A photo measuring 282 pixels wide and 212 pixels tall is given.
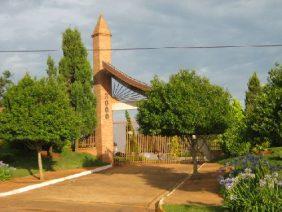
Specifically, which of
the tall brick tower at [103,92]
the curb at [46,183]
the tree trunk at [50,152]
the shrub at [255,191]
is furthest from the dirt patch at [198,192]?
the tall brick tower at [103,92]

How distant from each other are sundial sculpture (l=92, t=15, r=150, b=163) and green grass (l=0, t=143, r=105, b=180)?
118 cm

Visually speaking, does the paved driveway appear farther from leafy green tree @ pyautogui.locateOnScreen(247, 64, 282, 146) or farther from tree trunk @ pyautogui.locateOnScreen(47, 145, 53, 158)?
tree trunk @ pyautogui.locateOnScreen(47, 145, 53, 158)

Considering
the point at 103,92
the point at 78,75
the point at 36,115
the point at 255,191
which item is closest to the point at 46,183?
the point at 36,115

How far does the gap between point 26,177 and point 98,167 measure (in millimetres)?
6284

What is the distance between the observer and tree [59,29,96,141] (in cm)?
3038

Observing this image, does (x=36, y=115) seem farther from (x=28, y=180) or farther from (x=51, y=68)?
(x=51, y=68)

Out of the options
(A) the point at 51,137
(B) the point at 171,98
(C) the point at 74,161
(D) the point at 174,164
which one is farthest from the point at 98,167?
(B) the point at 171,98

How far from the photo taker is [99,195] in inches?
693

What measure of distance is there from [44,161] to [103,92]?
5820 millimetres

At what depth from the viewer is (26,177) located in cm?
2406

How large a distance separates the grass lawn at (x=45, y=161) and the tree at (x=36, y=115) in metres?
3.24

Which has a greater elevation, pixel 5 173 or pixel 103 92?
pixel 103 92

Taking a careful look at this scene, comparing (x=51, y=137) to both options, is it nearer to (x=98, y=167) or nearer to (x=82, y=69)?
(x=98, y=167)

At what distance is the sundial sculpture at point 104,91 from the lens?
30906mm
